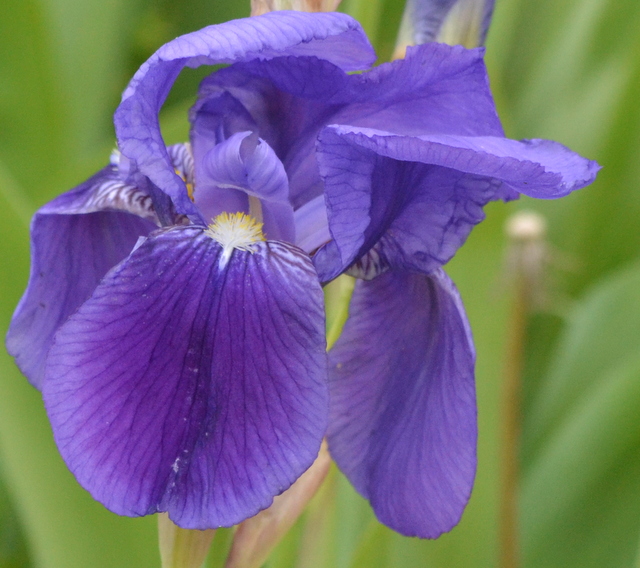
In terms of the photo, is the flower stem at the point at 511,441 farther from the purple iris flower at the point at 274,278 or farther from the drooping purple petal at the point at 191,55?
the drooping purple petal at the point at 191,55

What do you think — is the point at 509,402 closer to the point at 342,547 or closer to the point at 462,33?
the point at 342,547

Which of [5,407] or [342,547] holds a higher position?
[5,407]

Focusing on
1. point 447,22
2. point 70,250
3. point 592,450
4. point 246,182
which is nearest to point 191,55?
point 246,182

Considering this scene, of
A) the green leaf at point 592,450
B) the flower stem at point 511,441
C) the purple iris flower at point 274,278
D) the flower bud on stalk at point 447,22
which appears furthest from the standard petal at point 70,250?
the green leaf at point 592,450

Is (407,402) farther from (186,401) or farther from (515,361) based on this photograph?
(515,361)

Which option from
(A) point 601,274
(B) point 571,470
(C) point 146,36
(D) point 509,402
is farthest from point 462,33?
(C) point 146,36

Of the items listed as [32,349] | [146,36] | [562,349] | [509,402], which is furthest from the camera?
[146,36]

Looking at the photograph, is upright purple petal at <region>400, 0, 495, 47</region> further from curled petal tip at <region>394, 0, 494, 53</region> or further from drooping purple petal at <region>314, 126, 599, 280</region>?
drooping purple petal at <region>314, 126, 599, 280</region>
